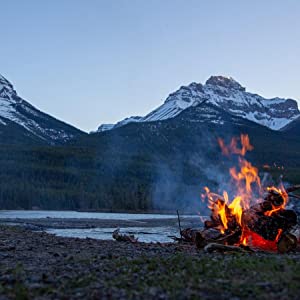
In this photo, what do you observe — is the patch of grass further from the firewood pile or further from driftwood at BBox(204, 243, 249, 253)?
the firewood pile

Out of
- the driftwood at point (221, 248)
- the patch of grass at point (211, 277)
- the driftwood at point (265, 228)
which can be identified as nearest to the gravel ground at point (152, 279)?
the patch of grass at point (211, 277)

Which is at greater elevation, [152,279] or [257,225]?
[257,225]

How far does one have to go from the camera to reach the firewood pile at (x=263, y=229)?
21406 mm

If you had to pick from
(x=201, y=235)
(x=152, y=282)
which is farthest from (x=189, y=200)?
(x=152, y=282)

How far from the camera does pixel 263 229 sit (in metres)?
22.1

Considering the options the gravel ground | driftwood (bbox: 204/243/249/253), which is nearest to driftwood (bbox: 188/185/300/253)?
driftwood (bbox: 204/243/249/253)

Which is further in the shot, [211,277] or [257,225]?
[257,225]

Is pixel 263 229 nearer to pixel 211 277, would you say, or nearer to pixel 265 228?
pixel 265 228

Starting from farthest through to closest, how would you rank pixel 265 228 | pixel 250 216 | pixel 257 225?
pixel 250 216 < pixel 257 225 < pixel 265 228

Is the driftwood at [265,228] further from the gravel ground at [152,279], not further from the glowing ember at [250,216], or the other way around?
the gravel ground at [152,279]

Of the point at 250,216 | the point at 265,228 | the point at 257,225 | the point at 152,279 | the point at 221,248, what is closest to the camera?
the point at 152,279

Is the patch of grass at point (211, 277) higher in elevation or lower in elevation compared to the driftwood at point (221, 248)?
lower

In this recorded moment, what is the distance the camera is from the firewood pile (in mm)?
21406

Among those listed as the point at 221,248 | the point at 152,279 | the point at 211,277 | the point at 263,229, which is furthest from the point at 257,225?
the point at 152,279
